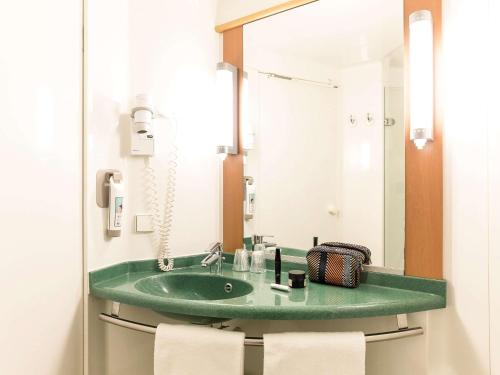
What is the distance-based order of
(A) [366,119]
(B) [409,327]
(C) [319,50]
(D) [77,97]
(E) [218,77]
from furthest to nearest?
(E) [218,77] < (C) [319,50] < (A) [366,119] < (D) [77,97] < (B) [409,327]

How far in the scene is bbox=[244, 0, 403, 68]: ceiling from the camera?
4.98ft

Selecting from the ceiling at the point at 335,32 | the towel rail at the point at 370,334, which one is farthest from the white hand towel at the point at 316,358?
the ceiling at the point at 335,32

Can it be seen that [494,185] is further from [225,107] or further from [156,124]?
[156,124]

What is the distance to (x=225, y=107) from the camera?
1.91 meters

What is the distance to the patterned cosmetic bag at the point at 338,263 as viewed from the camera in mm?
1443

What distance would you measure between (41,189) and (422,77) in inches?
56.4

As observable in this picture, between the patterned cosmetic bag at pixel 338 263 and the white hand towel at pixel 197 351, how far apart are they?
44 centimetres

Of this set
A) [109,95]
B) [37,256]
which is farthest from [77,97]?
[37,256]

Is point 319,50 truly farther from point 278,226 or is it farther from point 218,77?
point 278,226

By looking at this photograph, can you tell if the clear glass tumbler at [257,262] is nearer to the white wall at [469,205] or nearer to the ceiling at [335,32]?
the white wall at [469,205]

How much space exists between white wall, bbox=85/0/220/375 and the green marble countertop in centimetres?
18

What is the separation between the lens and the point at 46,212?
1368 mm

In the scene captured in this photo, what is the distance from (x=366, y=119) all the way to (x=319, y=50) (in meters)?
0.42

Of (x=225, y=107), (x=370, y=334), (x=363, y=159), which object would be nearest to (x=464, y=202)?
(x=363, y=159)
